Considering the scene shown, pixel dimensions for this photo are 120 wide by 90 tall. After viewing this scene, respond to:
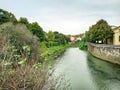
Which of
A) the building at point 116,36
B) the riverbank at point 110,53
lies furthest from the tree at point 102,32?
the riverbank at point 110,53

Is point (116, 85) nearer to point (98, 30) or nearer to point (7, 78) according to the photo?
point (7, 78)

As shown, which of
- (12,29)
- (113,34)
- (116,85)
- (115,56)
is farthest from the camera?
(113,34)

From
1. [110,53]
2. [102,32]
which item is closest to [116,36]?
[102,32]

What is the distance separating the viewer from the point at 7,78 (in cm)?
485

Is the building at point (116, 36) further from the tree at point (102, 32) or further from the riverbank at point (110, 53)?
the riverbank at point (110, 53)

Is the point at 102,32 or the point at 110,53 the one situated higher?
the point at 102,32

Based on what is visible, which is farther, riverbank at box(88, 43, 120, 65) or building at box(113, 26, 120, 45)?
building at box(113, 26, 120, 45)

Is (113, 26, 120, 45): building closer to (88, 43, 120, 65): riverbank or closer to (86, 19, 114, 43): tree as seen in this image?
(86, 19, 114, 43): tree

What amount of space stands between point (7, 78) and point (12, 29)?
15.3 m

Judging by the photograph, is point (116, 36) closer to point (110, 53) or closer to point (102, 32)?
point (102, 32)

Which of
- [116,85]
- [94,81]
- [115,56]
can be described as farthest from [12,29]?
[115,56]

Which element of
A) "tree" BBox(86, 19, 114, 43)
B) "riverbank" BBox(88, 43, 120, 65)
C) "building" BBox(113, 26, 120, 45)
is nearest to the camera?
"riverbank" BBox(88, 43, 120, 65)

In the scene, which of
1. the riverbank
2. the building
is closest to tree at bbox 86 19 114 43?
the building

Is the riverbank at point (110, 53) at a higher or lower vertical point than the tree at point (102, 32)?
lower
